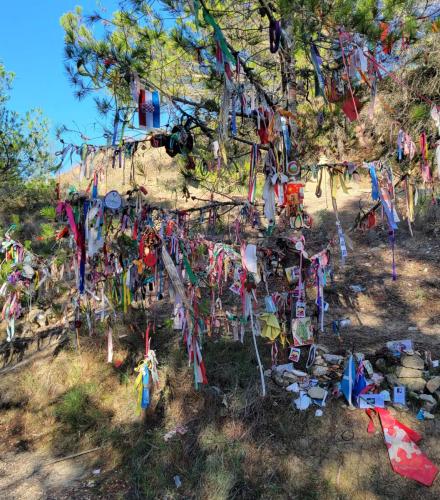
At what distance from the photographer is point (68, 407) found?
5207mm

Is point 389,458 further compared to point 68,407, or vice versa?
point 68,407

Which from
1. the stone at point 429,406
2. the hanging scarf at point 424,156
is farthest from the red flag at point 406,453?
the hanging scarf at point 424,156

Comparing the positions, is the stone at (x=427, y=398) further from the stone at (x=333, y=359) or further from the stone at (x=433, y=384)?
the stone at (x=333, y=359)

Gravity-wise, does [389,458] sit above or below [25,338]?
below

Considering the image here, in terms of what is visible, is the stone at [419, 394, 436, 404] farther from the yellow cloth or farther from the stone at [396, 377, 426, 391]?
the yellow cloth

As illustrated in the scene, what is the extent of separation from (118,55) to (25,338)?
16.5 ft

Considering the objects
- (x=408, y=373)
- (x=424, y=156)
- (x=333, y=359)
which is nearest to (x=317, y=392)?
(x=333, y=359)

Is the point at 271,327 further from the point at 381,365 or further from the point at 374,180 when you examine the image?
the point at 374,180

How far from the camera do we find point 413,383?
4.05m

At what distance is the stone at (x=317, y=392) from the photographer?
414cm

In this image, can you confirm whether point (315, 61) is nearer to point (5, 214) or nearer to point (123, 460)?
point (123, 460)

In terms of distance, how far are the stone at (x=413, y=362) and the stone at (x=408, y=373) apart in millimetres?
32

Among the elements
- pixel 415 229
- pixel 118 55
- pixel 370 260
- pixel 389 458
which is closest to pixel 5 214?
pixel 118 55

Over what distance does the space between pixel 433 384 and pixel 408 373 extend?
A: 0.78 ft
